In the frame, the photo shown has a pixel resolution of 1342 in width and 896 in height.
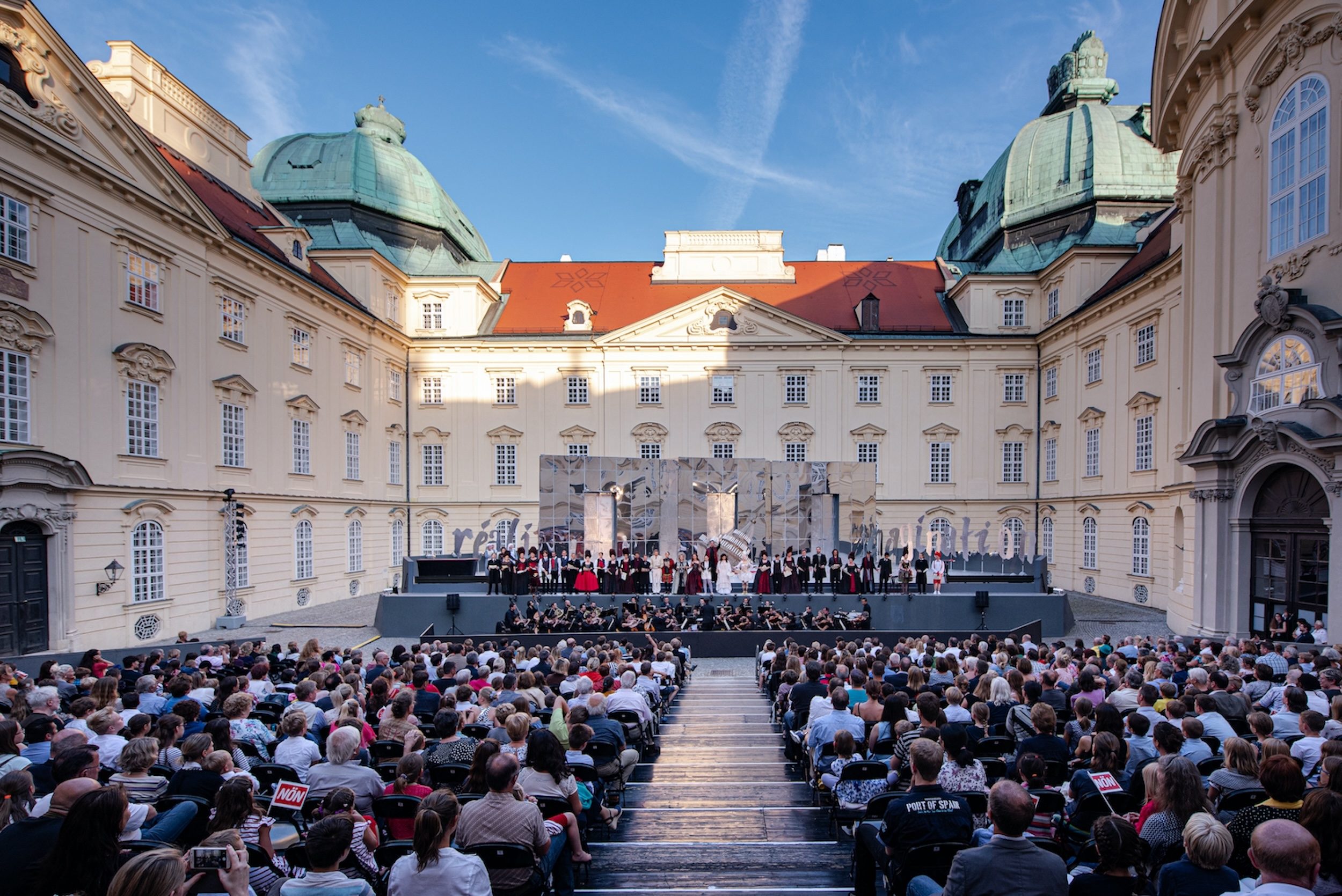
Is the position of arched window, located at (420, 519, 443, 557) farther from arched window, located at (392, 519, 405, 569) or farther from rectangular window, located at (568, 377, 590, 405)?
rectangular window, located at (568, 377, 590, 405)

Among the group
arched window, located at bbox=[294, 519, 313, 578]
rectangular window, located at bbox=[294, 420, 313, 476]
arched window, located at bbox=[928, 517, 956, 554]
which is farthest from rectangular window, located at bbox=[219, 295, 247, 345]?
arched window, located at bbox=[928, 517, 956, 554]

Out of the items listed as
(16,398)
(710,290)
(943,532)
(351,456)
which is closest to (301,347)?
(351,456)

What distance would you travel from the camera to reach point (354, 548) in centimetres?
2980

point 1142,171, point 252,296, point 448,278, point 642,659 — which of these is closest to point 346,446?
point 252,296

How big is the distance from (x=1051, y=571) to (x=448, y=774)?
1277 inches

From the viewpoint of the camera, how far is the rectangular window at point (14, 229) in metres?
15.8

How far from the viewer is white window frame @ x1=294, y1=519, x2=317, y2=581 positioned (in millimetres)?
25453

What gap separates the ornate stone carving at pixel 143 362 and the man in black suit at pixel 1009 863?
22.2 meters

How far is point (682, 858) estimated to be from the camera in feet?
19.7

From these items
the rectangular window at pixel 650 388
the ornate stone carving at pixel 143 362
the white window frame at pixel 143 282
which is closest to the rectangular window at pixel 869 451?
the rectangular window at pixel 650 388

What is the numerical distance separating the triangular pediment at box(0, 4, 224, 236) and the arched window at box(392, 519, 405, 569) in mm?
17302

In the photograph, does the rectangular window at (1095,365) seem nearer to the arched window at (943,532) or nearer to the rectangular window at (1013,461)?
the rectangular window at (1013,461)

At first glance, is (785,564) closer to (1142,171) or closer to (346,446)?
(346,446)

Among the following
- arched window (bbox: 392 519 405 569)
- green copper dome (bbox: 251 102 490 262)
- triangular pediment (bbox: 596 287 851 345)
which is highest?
green copper dome (bbox: 251 102 490 262)
